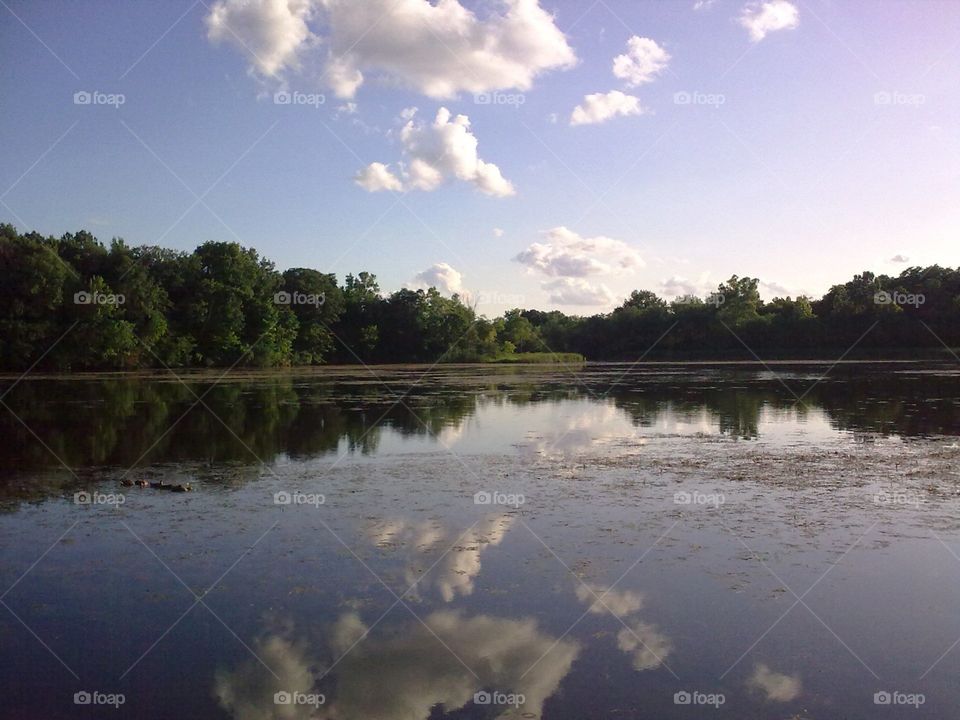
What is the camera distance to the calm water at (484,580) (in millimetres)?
5402

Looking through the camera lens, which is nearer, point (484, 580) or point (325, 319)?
point (484, 580)

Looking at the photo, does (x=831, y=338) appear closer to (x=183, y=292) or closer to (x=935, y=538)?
(x=183, y=292)

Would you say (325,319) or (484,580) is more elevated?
(325,319)

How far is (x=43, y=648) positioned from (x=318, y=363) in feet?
248

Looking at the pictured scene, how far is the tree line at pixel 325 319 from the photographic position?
53969mm

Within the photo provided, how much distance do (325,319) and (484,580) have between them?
75521 millimetres

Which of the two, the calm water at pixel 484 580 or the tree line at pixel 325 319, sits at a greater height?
the tree line at pixel 325 319

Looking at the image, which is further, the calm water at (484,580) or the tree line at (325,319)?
the tree line at (325,319)

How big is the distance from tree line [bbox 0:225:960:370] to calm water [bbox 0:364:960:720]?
42377 mm

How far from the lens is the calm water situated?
17.7ft

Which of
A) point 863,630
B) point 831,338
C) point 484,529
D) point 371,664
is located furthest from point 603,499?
point 831,338

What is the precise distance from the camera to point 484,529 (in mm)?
9469

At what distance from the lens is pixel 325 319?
81.0m

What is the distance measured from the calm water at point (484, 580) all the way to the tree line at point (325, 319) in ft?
139
